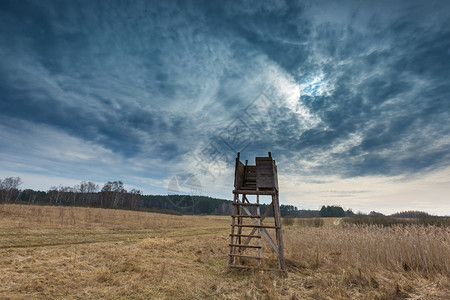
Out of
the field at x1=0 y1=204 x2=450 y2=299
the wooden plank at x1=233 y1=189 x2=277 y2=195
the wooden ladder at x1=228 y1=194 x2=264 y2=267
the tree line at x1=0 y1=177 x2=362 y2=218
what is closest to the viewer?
the field at x1=0 y1=204 x2=450 y2=299

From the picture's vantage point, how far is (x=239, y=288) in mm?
7301

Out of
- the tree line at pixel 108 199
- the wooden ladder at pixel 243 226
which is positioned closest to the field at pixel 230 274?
the wooden ladder at pixel 243 226

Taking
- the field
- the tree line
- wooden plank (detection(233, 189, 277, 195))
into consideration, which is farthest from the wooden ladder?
the tree line

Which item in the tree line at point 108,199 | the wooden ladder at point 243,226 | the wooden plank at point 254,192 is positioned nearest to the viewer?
the wooden ladder at point 243,226

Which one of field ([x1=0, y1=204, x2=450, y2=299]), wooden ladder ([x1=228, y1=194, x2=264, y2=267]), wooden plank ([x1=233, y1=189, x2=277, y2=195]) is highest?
wooden plank ([x1=233, y1=189, x2=277, y2=195])

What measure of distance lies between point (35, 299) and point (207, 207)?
5587 inches

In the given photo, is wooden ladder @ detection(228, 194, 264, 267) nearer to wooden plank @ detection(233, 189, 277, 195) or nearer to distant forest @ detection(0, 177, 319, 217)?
wooden plank @ detection(233, 189, 277, 195)

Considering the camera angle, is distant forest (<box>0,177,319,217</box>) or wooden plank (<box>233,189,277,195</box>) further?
distant forest (<box>0,177,319,217</box>)

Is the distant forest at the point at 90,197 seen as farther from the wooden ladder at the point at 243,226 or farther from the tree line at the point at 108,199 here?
the wooden ladder at the point at 243,226

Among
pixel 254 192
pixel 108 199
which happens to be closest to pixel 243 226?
pixel 254 192

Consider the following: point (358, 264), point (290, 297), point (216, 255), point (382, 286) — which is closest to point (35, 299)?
point (290, 297)

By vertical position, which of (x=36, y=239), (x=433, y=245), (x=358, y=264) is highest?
(x=433, y=245)

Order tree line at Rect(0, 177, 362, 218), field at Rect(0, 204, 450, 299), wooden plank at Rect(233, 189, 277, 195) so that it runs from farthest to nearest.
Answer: tree line at Rect(0, 177, 362, 218) → wooden plank at Rect(233, 189, 277, 195) → field at Rect(0, 204, 450, 299)

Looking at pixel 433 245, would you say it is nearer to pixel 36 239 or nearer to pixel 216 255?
pixel 216 255
